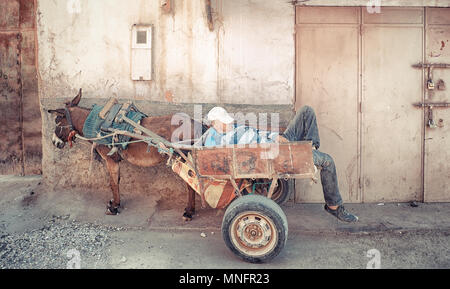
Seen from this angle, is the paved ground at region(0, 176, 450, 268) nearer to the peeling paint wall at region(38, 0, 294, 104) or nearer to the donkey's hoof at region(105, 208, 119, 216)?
the donkey's hoof at region(105, 208, 119, 216)

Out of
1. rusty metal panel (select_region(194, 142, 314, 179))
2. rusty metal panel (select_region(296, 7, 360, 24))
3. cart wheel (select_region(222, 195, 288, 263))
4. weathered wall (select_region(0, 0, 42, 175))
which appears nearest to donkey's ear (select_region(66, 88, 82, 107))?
weathered wall (select_region(0, 0, 42, 175))

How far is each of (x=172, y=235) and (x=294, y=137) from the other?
1.85m

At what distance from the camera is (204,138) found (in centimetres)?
391

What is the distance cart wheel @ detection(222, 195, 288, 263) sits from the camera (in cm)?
342

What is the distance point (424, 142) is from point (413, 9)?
193 cm

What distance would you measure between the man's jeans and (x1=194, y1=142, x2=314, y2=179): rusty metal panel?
1.68 feet

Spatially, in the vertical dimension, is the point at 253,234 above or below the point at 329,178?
below

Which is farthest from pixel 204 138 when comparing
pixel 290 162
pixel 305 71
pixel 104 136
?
pixel 305 71

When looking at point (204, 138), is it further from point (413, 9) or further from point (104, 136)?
point (413, 9)

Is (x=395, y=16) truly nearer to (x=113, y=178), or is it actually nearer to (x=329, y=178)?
(x=329, y=178)

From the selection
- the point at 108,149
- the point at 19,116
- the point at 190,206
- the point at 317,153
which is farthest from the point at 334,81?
the point at 19,116

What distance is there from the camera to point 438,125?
212 inches

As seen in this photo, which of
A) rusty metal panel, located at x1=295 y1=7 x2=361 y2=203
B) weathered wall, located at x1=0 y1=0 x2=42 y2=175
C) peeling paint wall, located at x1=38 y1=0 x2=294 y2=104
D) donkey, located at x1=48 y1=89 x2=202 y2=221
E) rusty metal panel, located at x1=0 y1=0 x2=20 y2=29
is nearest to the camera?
donkey, located at x1=48 y1=89 x2=202 y2=221

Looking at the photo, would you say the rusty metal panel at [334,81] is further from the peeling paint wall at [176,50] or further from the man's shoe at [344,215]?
the man's shoe at [344,215]
